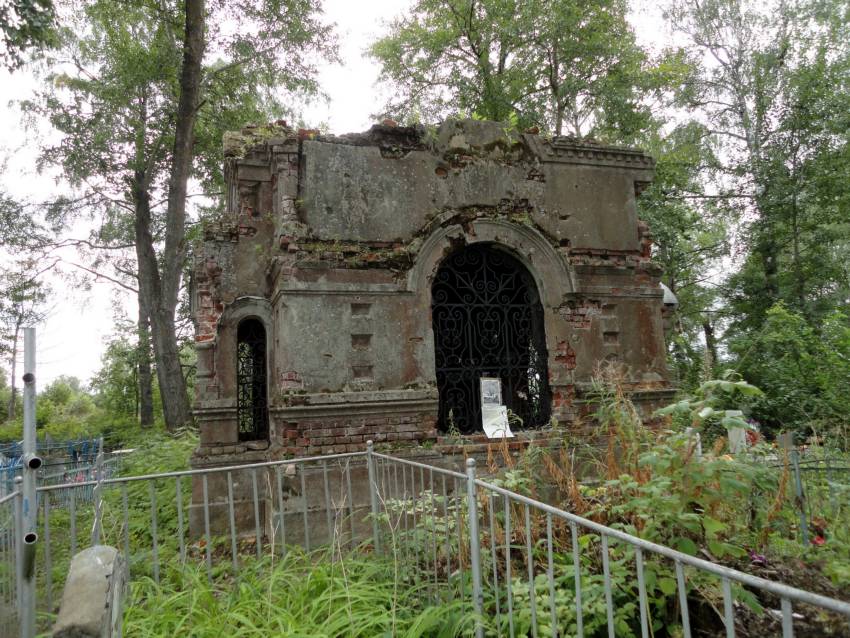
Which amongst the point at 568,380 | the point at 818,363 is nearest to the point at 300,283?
the point at 568,380

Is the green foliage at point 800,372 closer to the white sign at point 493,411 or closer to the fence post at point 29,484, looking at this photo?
the white sign at point 493,411

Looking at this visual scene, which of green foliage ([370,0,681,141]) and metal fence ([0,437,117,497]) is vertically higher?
green foliage ([370,0,681,141])

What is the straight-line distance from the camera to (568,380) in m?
7.79

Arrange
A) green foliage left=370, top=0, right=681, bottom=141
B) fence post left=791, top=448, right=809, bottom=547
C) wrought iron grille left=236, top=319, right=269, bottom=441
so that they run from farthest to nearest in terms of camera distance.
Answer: green foliage left=370, top=0, right=681, bottom=141
wrought iron grille left=236, top=319, right=269, bottom=441
fence post left=791, top=448, right=809, bottom=547

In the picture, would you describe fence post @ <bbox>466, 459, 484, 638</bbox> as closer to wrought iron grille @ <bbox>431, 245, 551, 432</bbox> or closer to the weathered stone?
the weathered stone

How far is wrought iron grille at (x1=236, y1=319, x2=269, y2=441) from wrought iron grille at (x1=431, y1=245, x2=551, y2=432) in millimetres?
2686

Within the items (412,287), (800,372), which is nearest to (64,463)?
(412,287)

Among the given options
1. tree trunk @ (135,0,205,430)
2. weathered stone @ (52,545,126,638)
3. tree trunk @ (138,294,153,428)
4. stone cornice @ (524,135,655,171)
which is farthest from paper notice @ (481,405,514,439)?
tree trunk @ (138,294,153,428)

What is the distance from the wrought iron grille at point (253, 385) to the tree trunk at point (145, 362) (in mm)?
11786

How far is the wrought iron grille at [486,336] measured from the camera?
7633 mm

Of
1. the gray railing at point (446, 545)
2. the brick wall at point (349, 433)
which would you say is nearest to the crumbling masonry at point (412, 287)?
the brick wall at point (349, 433)

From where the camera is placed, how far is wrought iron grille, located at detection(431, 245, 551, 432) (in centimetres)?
763

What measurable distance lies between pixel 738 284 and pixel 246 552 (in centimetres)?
1863

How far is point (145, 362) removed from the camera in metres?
18.8
